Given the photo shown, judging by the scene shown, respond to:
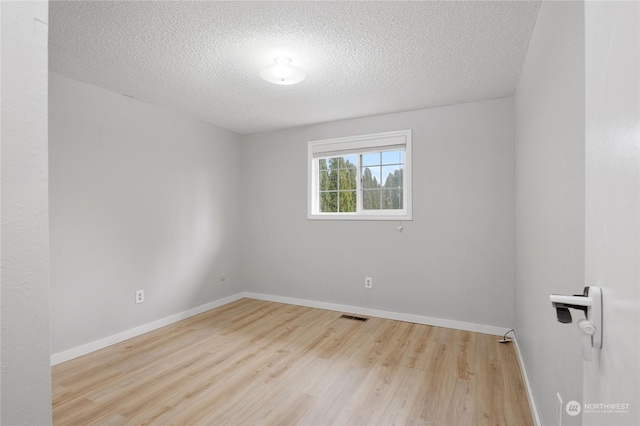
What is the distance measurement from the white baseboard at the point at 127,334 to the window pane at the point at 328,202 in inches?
71.9

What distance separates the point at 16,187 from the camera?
25.7 inches

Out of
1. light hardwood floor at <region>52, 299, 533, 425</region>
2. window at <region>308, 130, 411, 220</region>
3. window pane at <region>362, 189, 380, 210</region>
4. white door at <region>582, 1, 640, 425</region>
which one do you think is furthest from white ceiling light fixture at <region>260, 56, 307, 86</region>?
light hardwood floor at <region>52, 299, 533, 425</region>

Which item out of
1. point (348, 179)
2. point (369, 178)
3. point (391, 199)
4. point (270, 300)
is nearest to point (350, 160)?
point (348, 179)

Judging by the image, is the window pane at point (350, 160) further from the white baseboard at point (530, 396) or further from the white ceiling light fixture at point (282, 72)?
the white baseboard at point (530, 396)

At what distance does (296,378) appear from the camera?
2213 mm

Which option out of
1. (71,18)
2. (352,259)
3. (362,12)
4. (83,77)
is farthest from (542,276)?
(83,77)

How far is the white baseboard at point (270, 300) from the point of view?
102 inches

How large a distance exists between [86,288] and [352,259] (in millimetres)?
2665

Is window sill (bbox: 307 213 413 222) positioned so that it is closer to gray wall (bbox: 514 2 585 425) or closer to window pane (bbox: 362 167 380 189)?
window pane (bbox: 362 167 380 189)

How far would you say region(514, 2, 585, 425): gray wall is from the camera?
3.45 ft

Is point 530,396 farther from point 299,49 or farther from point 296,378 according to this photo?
point 299,49

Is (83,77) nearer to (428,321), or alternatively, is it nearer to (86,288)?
(86,288)

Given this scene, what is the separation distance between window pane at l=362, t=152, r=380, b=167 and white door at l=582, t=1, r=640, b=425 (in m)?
3.07

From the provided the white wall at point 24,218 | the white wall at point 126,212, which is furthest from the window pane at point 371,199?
the white wall at point 24,218
